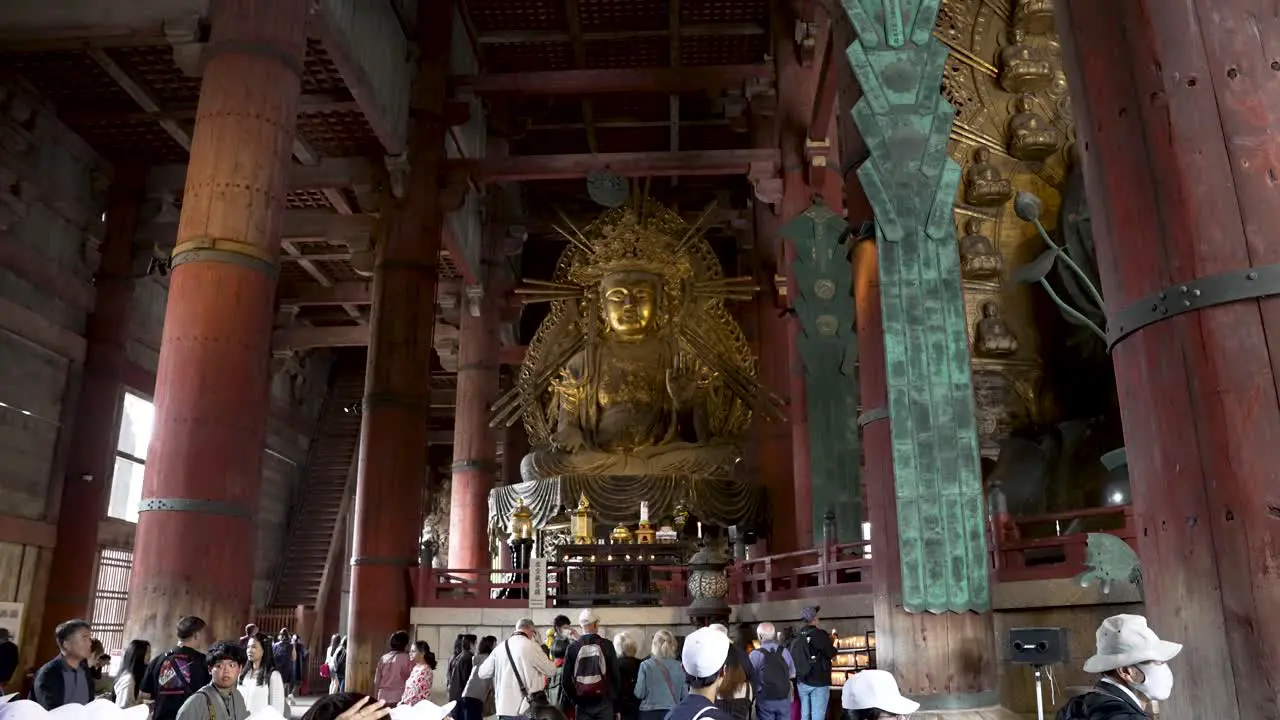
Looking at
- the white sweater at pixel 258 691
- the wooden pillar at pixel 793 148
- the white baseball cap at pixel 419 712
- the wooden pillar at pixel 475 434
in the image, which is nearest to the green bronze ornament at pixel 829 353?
the wooden pillar at pixel 793 148

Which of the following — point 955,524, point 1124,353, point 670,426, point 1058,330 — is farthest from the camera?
point 670,426

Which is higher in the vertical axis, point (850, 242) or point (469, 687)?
point (850, 242)

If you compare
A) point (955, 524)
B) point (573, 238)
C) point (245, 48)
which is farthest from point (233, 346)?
point (573, 238)

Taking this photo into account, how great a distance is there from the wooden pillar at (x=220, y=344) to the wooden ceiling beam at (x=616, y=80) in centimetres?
529

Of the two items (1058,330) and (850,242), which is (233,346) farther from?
(1058,330)

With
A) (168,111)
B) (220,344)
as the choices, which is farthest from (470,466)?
(220,344)

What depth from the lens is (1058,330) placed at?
725 cm

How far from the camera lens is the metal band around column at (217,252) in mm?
5430

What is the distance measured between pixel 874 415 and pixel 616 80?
7.92 metres

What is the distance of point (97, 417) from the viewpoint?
11.1m

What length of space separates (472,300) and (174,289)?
886 centimetres

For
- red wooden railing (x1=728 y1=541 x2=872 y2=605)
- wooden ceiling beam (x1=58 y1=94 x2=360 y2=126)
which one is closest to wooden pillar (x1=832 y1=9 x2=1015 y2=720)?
red wooden railing (x1=728 y1=541 x2=872 y2=605)

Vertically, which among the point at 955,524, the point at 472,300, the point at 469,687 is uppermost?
the point at 472,300

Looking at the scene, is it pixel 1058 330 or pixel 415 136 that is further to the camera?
pixel 415 136
